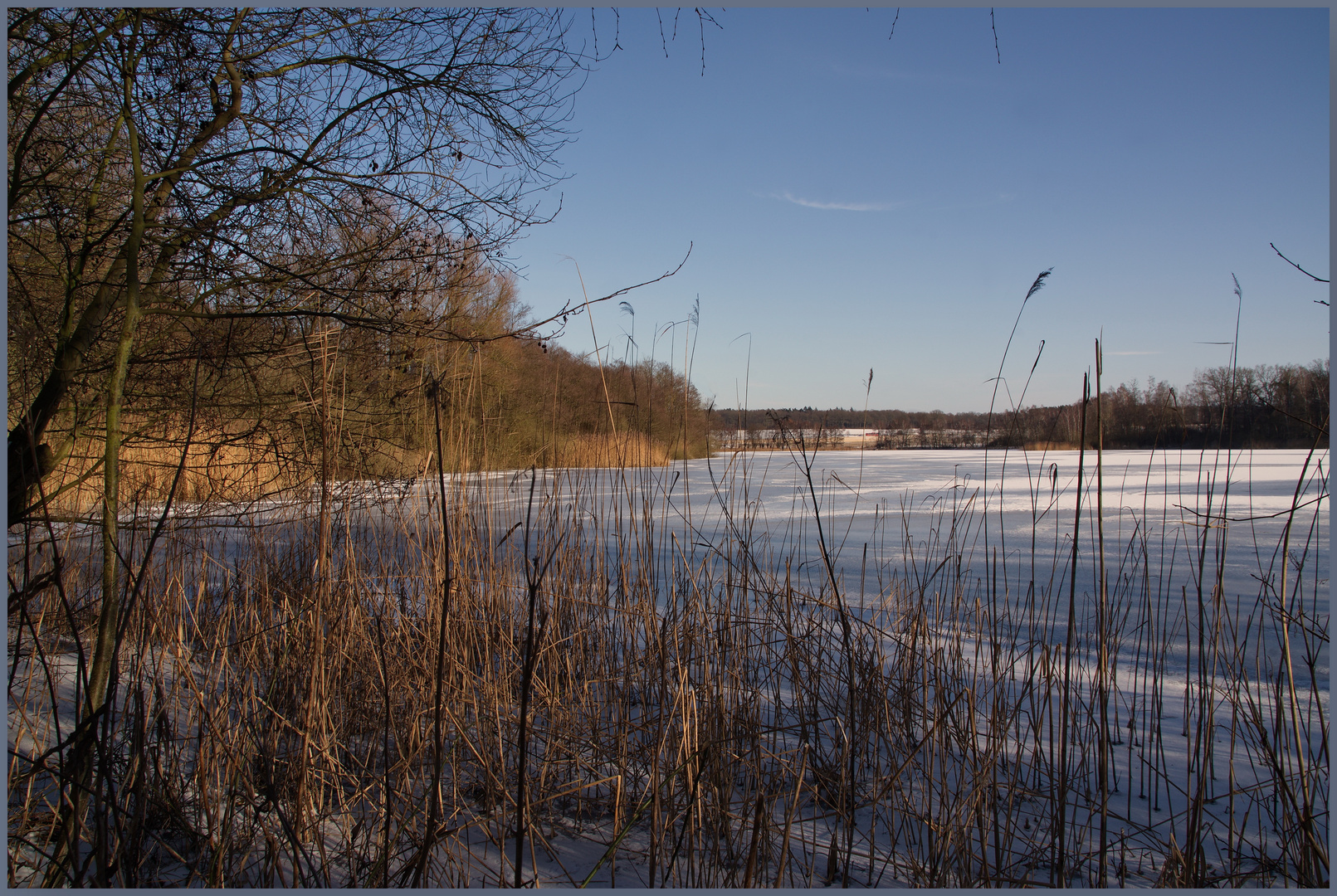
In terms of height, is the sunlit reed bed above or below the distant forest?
below

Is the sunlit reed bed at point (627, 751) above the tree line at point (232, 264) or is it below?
below

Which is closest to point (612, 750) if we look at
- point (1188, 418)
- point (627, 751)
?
point (627, 751)

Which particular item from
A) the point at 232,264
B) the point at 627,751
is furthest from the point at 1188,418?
the point at 232,264

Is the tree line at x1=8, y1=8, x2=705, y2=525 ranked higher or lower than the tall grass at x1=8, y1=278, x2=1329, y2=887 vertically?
higher

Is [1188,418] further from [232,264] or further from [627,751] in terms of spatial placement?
[232,264]

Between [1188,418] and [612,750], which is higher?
[1188,418]

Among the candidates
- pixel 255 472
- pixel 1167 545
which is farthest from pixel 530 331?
pixel 1167 545

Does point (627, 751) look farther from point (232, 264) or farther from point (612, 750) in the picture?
point (232, 264)

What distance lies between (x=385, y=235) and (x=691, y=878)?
7.90 feet

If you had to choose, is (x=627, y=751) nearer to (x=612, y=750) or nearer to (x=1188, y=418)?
(x=612, y=750)

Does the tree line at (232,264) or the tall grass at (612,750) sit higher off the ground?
the tree line at (232,264)

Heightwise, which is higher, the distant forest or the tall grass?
the distant forest

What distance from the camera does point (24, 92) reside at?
189cm

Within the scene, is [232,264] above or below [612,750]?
above
